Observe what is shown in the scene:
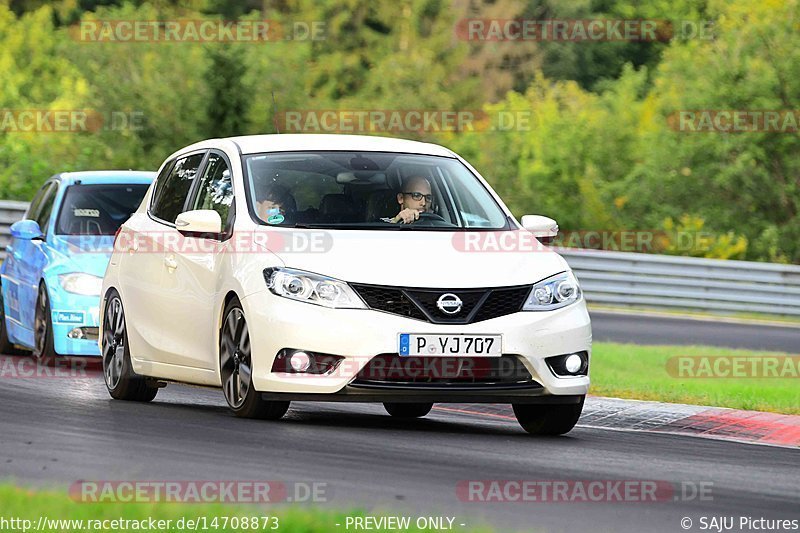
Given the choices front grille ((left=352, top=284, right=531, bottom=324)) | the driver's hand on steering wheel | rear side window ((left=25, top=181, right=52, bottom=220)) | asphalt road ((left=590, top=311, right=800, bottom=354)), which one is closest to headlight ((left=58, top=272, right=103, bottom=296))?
rear side window ((left=25, top=181, right=52, bottom=220))

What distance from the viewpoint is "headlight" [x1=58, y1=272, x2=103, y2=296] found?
566 inches

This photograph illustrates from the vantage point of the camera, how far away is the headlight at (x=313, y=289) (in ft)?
31.6

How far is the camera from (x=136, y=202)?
608 inches

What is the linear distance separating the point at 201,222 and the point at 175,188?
161 cm

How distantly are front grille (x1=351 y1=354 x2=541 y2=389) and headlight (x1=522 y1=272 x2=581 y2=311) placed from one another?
0.37 meters

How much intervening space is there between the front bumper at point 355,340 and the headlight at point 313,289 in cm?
4

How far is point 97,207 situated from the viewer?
15469mm

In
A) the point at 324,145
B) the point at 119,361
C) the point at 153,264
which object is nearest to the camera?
the point at 324,145

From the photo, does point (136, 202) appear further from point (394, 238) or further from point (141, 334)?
point (394, 238)

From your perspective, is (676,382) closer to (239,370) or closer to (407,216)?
(407,216)

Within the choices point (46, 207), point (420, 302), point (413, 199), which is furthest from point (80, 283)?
point (420, 302)

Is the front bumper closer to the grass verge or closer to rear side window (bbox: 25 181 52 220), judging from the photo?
the grass verge

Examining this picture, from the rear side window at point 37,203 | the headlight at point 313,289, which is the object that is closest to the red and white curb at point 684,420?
the headlight at point 313,289

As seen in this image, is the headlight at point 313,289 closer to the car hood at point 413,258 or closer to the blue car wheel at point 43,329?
the car hood at point 413,258
